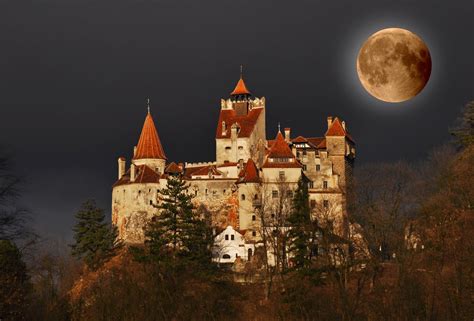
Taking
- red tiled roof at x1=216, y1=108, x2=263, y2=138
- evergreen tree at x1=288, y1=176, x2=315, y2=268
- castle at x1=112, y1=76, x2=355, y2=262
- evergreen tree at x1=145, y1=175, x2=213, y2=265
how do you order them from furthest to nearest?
1. red tiled roof at x1=216, y1=108, x2=263, y2=138
2. castle at x1=112, y1=76, x2=355, y2=262
3. evergreen tree at x1=145, y1=175, x2=213, y2=265
4. evergreen tree at x1=288, y1=176, x2=315, y2=268

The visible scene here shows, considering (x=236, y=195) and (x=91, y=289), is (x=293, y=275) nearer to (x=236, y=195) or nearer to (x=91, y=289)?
(x=91, y=289)

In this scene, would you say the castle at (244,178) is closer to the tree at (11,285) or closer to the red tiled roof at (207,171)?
the red tiled roof at (207,171)

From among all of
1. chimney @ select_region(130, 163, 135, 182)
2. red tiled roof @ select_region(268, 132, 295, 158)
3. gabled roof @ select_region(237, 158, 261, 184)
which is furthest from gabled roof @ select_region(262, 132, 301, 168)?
chimney @ select_region(130, 163, 135, 182)

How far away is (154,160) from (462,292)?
5923cm

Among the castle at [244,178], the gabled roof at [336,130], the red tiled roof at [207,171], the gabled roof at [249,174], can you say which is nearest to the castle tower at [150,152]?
the castle at [244,178]

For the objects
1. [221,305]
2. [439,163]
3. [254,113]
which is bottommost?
[221,305]

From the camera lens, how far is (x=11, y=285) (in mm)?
52062

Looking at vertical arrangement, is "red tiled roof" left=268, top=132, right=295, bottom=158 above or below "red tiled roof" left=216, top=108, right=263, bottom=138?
below

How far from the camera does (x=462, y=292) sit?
54188 mm

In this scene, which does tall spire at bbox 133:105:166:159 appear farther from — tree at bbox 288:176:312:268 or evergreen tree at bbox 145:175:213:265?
tree at bbox 288:176:312:268

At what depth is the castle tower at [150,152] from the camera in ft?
361

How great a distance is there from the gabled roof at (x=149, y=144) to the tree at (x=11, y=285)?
49394 mm

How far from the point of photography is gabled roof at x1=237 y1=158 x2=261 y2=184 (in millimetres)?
100125

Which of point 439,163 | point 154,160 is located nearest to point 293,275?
point 439,163
